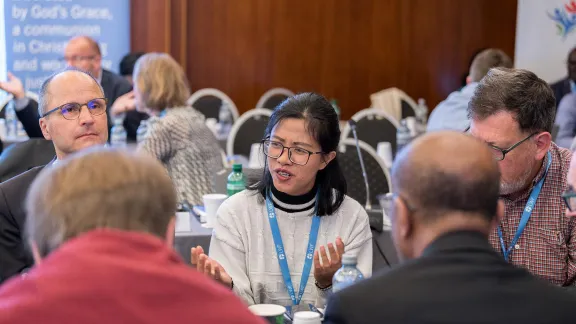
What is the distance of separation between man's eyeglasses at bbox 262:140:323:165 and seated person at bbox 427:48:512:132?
3044 mm

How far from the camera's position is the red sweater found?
127 centimetres

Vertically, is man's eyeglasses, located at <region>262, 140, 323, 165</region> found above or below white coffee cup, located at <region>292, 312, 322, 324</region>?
above

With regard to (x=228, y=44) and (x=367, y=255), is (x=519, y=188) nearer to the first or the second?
(x=367, y=255)

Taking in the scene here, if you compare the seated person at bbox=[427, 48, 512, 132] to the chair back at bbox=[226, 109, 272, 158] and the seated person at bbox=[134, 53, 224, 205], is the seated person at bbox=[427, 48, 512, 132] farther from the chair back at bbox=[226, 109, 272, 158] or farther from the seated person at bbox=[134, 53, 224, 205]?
the seated person at bbox=[134, 53, 224, 205]

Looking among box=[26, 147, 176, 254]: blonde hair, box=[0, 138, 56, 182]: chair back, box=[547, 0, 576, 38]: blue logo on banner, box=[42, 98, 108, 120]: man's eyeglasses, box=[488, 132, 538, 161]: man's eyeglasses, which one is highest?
box=[547, 0, 576, 38]: blue logo on banner

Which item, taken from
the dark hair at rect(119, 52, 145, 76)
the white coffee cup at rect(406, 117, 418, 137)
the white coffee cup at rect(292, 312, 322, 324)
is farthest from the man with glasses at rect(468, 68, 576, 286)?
the dark hair at rect(119, 52, 145, 76)

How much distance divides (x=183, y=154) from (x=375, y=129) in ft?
7.38

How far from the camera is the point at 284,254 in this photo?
2.77m

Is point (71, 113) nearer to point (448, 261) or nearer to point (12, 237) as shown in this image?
Result: point (12, 237)

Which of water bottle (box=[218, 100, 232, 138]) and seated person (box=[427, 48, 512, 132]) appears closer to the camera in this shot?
seated person (box=[427, 48, 512, 132])

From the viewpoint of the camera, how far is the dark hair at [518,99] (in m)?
2.61

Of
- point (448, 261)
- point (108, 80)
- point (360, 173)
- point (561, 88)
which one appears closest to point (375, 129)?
point (360, 173)

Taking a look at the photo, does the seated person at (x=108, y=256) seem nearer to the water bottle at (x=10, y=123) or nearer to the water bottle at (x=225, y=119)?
the water bottle at (x=10, y=123)

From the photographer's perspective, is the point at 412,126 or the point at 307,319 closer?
the point at 307,319
